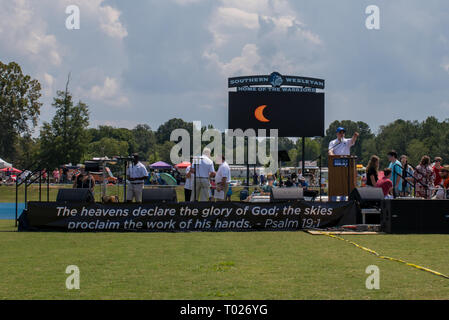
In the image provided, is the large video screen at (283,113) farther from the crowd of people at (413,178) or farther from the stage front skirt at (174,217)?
the stage front skirt at (174,217)

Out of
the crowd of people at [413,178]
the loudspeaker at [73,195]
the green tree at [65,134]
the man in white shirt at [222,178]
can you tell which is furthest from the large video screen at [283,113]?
the green tree at [65,134]

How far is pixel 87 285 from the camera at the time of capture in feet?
22.9

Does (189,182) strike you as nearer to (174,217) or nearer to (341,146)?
(174,217)

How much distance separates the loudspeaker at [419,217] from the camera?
13.7 metres

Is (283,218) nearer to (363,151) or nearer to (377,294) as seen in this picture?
(377,294)

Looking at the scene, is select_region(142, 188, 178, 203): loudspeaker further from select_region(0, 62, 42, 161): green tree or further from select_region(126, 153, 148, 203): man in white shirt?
select_region(0, 62, 42, 161): green tree

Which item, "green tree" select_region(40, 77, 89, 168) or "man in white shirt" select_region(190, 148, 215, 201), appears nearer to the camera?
"man in white shirt" select_region(190, 148, 215, 201)

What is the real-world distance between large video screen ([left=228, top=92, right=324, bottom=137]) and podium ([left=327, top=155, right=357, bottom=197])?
1205cm

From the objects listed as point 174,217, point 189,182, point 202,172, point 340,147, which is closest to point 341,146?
point 340,147

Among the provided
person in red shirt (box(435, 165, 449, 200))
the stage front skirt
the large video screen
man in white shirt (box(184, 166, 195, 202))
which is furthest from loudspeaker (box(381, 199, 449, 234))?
the large video screen

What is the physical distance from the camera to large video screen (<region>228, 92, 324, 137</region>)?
28.6 metres
